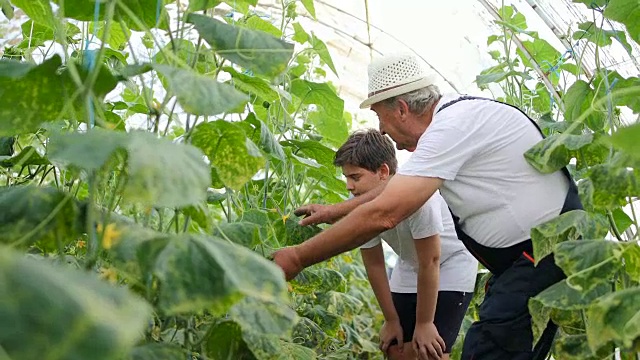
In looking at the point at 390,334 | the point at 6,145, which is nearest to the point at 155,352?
the point at 6,145

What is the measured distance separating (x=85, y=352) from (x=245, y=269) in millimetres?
432

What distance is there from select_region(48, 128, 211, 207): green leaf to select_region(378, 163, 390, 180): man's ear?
71.1 inches

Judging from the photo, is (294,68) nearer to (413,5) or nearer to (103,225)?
(103,225)

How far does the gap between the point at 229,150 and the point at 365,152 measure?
128 centimetres

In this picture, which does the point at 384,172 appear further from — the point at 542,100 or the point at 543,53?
the point at 543,53

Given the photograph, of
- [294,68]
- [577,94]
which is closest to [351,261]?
[294,68]

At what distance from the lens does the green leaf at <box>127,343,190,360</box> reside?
112 centimetres

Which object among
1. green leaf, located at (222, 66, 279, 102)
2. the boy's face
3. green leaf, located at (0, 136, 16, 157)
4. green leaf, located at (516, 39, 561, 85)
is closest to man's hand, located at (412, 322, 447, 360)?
the boy's face

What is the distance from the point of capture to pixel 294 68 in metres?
3.02

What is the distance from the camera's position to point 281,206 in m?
2.87

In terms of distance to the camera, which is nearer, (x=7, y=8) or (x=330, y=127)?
(x=7, y=8)

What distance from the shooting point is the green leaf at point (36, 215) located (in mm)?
1077

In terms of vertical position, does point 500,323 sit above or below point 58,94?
below

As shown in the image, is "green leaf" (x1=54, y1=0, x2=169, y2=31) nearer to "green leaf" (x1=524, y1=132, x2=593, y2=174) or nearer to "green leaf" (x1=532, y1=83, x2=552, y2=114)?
"green leaf" (x1=524, y1=132, x2=593, y2=174)
